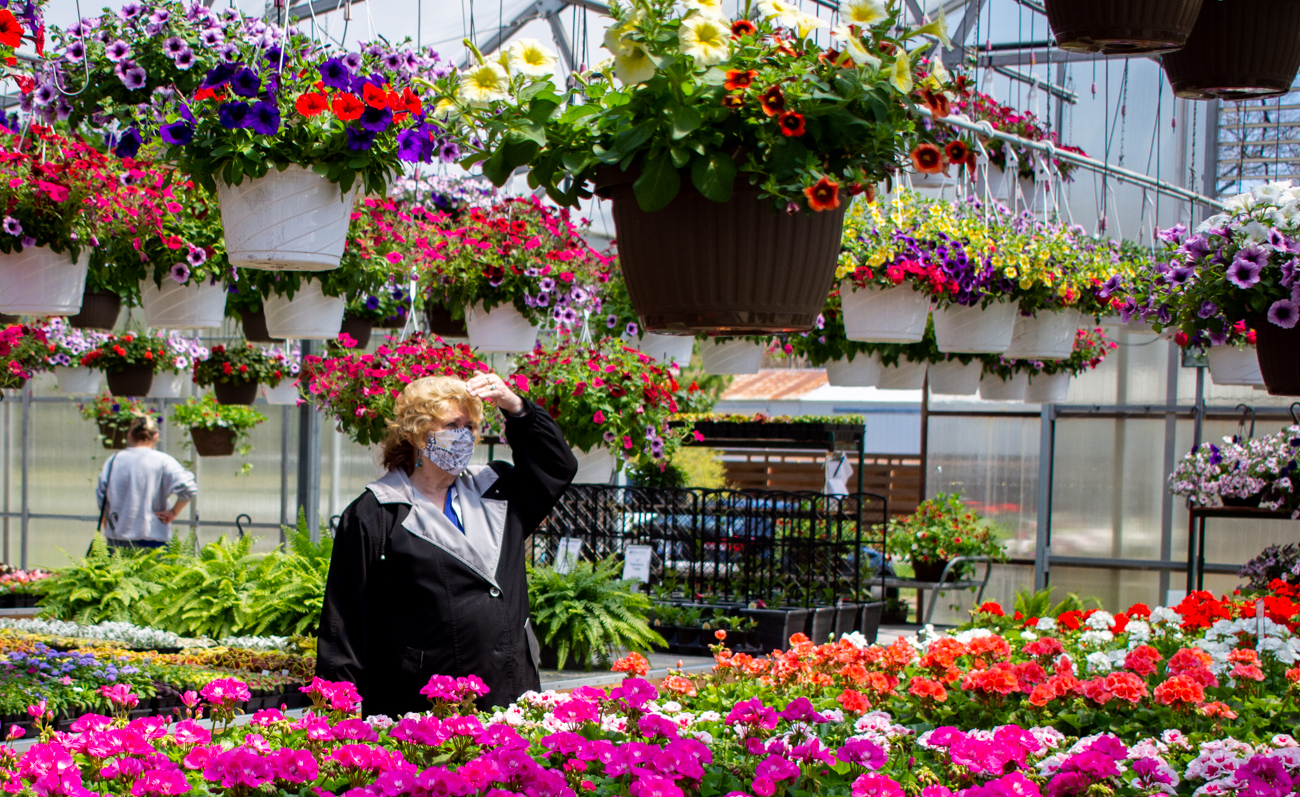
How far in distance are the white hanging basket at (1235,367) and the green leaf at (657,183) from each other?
348 centimetres

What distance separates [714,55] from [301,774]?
1.00m

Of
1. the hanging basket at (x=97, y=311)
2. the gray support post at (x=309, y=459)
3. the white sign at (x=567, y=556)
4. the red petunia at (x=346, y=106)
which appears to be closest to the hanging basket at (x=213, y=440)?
the gray support post at (x=309, y=459)

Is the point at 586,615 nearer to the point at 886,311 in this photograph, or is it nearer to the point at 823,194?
the point at 886,311

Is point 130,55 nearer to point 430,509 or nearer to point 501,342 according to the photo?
point 430,509

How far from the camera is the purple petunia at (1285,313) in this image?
7.00ft

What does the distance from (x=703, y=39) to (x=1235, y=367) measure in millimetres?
3616

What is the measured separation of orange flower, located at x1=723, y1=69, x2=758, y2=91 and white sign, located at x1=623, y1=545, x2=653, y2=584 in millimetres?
3411

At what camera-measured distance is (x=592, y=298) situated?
14.3 ft

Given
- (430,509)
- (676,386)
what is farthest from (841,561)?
(430,509)

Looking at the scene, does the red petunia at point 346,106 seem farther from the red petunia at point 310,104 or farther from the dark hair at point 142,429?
the dark hair at point 142,429

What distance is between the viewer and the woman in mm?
2393

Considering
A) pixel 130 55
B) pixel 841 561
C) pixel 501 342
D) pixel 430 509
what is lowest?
pixel 841 561

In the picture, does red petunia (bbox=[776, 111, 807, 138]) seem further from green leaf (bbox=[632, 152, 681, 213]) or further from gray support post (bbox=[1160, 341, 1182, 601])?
gray support post (bbox=[1160, 341, 1182, 601])

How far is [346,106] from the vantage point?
2.17m
